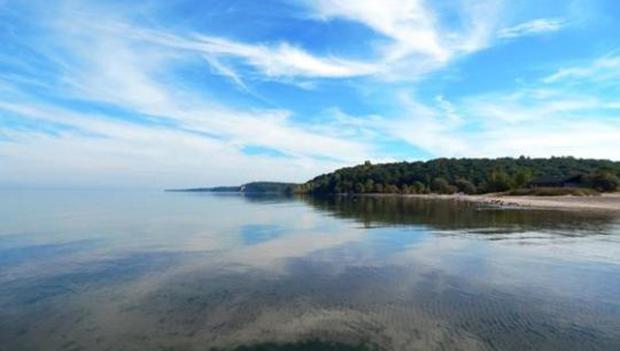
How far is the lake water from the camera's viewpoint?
11.5 m

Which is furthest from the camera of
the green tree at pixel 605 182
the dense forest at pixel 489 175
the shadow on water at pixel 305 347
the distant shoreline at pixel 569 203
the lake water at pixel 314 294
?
the dense forest at pixel 489 175

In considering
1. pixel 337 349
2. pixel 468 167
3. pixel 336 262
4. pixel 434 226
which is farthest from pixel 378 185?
pixel 337 349

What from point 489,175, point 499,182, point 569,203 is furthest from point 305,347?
point 489,175

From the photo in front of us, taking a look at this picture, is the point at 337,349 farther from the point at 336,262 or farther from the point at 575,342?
the point at 336,262

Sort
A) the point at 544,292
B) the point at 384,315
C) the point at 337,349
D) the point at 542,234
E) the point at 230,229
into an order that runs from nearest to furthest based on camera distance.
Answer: the point at 337,349, the point at 384,315, the point at 544,292, the point at 542,234, the point at 230,229

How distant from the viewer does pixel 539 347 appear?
10.9 m

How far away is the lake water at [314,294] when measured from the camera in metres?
11.5

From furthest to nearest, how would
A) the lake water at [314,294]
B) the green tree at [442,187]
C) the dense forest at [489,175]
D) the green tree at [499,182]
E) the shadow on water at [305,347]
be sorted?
the green tree at [442,187] < the green tree at [499,182] < the dense forest at [489,175] < the lake water at [314,294] < the shadow on water at [305,347]

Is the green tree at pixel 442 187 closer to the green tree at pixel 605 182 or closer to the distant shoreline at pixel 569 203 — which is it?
the green tree at pixel 605 182

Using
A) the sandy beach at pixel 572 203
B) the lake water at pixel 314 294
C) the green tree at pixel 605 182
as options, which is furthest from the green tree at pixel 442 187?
the lake water at pixel 314 294

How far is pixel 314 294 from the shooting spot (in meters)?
16.0

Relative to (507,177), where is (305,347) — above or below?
below

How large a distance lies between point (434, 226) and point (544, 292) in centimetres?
2476

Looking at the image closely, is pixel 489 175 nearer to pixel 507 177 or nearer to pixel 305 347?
pixel 507 177
